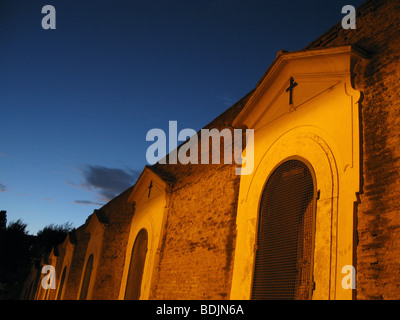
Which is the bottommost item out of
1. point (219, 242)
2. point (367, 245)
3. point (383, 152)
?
point (367, 245)

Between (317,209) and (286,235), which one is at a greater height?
(317,209)

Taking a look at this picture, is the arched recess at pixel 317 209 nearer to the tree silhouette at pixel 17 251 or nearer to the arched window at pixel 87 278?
the arched window at pixel 87 278

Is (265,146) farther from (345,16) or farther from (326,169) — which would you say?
(345,16)

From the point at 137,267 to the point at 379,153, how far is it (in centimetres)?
811

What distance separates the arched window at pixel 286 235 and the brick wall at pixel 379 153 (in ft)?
2.62

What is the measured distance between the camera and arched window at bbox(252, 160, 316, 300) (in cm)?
488

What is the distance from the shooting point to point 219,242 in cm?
702

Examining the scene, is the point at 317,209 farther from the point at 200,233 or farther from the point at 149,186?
the point at 149,186

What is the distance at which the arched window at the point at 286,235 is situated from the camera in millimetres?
4879

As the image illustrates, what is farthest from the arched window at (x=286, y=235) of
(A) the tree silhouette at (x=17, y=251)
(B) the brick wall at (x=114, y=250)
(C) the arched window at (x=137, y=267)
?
(A) the tree silhouette at (x=17, y=251)

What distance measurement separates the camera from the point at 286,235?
5.32 metres

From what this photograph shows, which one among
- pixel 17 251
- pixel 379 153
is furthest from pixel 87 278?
pixel 17 251

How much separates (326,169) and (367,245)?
112 centimetres
